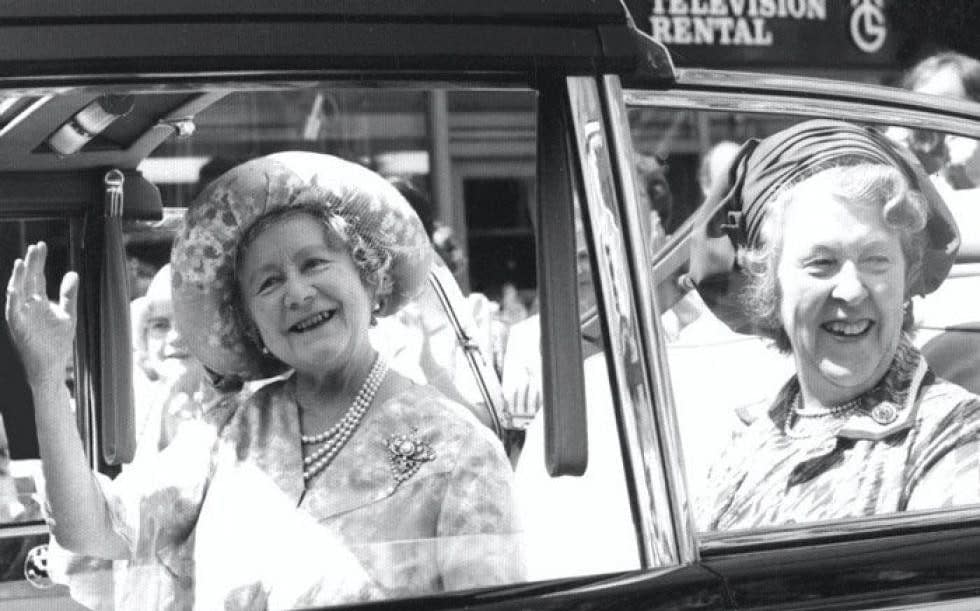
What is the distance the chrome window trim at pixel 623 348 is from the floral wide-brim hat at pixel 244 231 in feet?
1.19

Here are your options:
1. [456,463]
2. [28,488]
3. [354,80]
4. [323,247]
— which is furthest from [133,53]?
[28,488]

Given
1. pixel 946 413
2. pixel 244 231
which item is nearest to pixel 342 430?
pixel 244 231

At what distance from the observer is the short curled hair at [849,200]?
2.33 meters

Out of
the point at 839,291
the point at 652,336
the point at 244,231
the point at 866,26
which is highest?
the point at 866,26

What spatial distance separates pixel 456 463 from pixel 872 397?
2.15 feet

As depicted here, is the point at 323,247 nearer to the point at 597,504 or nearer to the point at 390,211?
the point at 390,211

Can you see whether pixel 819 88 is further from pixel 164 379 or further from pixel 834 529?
pixel 164 379

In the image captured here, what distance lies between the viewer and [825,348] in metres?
2.31

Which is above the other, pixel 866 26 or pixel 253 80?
pixel 866 26

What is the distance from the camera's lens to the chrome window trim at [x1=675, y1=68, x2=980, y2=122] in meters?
2.11

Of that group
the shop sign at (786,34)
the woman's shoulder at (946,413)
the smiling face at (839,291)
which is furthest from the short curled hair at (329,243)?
the shop sign at (786,34)

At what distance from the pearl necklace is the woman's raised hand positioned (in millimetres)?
1012

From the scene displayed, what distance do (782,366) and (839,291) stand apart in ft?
0.45

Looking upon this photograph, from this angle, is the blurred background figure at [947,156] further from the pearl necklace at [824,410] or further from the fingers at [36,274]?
the fingers at [36,274]
